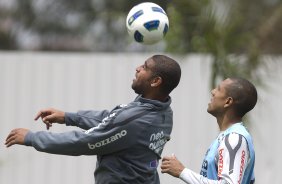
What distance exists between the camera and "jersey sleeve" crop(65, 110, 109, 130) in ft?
23.5

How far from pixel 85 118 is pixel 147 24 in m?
0.93

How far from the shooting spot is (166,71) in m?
6.88

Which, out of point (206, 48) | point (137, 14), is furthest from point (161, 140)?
point (206, 48)

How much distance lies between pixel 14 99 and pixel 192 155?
103 inches

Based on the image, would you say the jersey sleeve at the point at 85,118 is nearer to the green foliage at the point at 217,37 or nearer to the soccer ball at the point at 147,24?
the soccer ball at the point at 147,24

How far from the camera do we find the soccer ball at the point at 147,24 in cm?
739

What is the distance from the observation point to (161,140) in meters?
7.00

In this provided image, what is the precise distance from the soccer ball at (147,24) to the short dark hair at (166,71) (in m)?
0.52

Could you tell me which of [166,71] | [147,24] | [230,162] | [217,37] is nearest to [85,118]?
[166,71]

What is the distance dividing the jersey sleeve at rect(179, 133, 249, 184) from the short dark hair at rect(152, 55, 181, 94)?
82 cm

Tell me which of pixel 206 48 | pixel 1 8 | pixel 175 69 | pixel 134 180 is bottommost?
pixel 134 180

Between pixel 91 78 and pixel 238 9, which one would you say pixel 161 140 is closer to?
pixel 238 9

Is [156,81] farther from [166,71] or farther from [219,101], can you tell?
[219,101]

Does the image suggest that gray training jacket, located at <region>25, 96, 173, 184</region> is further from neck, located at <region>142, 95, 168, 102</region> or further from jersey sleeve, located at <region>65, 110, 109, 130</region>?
jersey sleeve, located at <region>65, 110, 109, 130</region>
